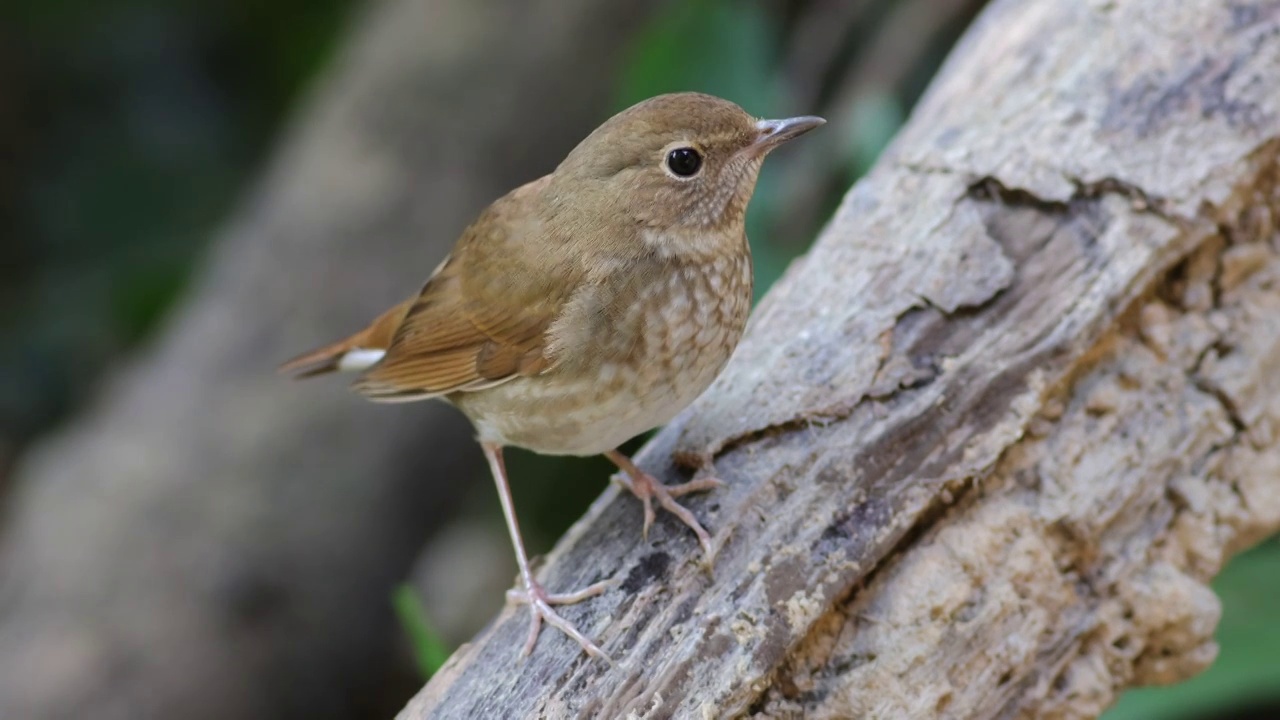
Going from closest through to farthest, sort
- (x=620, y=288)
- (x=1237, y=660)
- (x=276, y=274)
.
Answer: (x=620, y=288) < (x=1237, y=660) < (x=276, y=274)

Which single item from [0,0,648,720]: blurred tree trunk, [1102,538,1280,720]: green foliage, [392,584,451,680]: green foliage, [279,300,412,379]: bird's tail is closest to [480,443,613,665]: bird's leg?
[392,584,451,680]: green foliage

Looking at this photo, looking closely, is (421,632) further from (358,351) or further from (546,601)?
(358,351)

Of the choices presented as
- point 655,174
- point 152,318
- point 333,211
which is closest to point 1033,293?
point 655,174

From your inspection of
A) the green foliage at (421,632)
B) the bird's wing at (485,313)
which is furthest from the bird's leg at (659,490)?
the green foliage at (421,632)

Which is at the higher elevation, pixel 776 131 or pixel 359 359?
pixel 359 359

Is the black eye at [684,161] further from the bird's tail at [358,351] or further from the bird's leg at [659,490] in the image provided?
the bird's tail at [358,351]

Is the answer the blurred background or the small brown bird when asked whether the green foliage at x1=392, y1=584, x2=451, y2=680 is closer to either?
the small brown bird

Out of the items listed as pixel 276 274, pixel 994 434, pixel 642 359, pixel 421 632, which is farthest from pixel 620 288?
pixel 276 274
